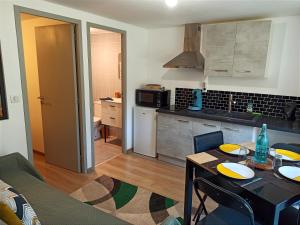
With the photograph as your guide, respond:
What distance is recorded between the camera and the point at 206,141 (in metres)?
2.24

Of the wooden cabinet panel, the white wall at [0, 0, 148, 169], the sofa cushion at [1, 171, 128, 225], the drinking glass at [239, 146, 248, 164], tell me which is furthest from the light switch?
the drinking glass at [239, 146, 248, 164]

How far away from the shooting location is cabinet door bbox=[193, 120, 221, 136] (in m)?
3.04

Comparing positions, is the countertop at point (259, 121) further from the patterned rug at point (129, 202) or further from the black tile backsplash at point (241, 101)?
the patterned rug at point (129, 202)

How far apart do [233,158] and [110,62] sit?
3.58 m

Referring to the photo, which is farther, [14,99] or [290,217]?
[14,99]

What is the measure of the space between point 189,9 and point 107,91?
2.81m

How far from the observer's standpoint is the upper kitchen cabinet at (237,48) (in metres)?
2.77

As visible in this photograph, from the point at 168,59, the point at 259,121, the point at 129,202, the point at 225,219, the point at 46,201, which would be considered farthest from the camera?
the point at 168,59

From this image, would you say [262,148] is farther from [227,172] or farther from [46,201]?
[46,201]

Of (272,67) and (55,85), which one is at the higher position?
(272,67)

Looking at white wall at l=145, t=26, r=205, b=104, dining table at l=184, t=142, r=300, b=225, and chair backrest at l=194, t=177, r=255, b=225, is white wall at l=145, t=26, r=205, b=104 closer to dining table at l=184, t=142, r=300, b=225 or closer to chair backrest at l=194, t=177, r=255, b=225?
dining table at l=184, t=142, r=300, b=225

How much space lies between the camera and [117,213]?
7.65 feet

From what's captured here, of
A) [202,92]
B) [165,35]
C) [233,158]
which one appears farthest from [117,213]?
[165,35]

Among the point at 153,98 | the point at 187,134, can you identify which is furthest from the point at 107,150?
the point at 187,134
